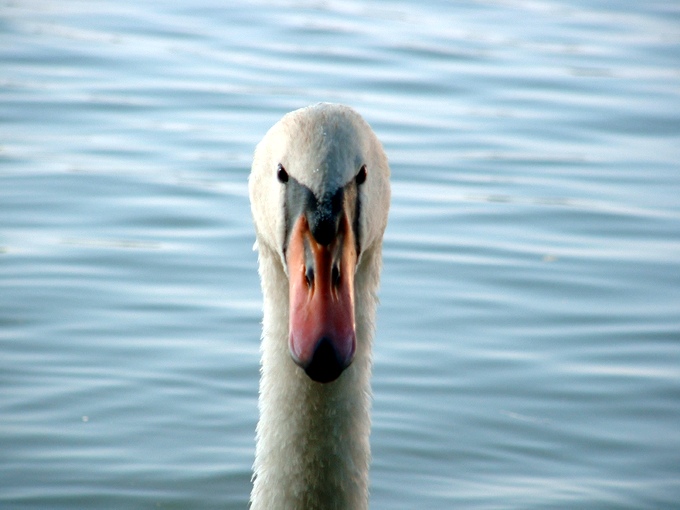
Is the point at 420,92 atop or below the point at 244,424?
atop

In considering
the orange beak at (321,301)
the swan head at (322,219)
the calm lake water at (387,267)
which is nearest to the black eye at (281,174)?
the swan head at (322,219)

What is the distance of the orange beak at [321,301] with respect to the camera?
13.7ft

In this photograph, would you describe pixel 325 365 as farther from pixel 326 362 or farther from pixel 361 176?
pixel 361 176

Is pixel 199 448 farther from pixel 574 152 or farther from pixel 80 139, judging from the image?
pixel 574 152

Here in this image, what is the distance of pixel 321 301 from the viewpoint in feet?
14.3

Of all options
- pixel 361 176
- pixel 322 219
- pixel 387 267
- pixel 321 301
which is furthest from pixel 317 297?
pixel 387 267

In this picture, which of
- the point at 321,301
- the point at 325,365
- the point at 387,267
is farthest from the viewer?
the point at 387,267

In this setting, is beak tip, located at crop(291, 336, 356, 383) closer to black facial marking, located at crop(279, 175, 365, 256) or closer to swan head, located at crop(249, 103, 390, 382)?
swan head, located at crop(249, 103, 390, 382)

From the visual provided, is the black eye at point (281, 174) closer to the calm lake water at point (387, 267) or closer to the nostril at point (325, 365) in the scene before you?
the nostril at point (325, 365)

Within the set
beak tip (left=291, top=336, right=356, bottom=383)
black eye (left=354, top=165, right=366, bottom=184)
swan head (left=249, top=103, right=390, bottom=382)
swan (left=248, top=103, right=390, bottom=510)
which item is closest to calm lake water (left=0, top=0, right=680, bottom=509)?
swan (left=248, top=103, right=390, bottom=510)

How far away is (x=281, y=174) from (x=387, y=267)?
4697 millimetres

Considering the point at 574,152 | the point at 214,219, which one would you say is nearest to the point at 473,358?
the point at 214,219

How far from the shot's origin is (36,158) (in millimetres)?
11141

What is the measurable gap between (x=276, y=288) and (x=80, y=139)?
7007 mm
